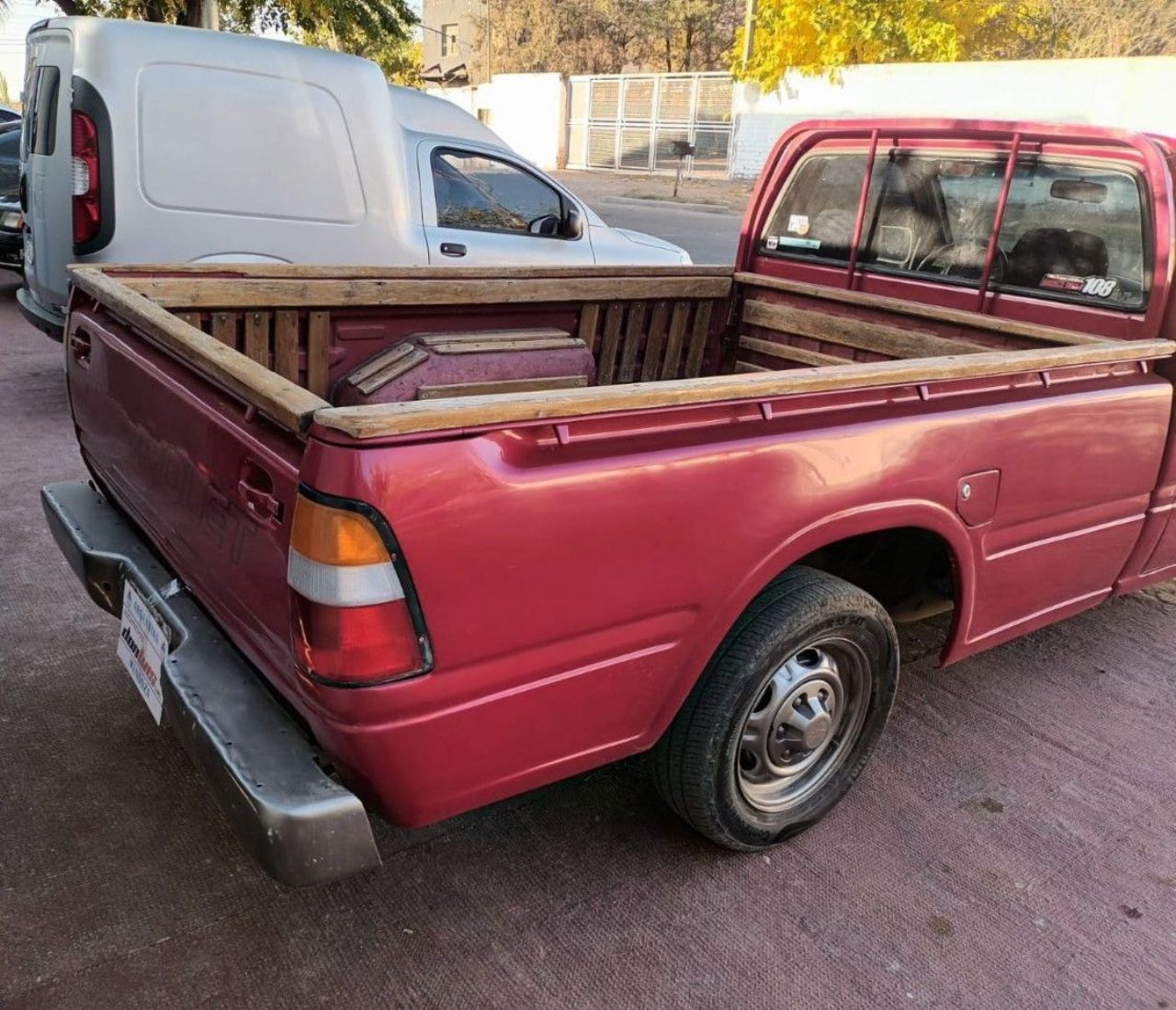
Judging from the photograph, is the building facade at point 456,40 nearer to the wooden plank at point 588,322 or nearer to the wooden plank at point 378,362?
the wooden plank at point 588,322

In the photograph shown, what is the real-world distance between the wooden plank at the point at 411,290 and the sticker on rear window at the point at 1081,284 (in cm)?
140

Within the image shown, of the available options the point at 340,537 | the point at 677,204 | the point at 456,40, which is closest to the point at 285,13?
the point at 677,204

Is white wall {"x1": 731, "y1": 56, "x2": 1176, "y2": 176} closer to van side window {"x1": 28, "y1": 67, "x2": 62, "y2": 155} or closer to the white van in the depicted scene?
the white van

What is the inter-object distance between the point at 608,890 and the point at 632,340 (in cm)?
238

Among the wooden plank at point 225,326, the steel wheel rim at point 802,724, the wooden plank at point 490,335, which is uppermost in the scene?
the wooden plank at point 225,326

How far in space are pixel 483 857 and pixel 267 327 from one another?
177 cm

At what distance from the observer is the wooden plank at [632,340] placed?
4223 mm

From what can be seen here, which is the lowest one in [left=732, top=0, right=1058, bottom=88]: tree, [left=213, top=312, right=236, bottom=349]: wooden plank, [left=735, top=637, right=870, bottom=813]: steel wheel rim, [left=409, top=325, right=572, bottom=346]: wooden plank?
[left=735, top=637, right=870, bottom=813]: steel wheel rim

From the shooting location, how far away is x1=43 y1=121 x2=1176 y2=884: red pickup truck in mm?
1864

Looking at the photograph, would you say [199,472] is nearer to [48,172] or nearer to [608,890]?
[608,890]

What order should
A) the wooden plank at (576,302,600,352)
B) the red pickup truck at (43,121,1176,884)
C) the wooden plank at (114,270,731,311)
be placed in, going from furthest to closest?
1. the wooden plank at (576,302,600,352)
2. the wooden plank at (114,270,731,311)
3. the red pickup truck at (43,121,1176,884)

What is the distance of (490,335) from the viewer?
367 cm

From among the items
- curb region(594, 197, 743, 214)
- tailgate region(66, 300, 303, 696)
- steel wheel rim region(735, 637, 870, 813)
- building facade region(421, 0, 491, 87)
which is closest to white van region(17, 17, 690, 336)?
tailgate region(66, 300, 303, 696)

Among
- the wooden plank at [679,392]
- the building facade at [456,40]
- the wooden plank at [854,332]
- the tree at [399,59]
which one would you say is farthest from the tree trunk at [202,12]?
the building facade at [456,40]
